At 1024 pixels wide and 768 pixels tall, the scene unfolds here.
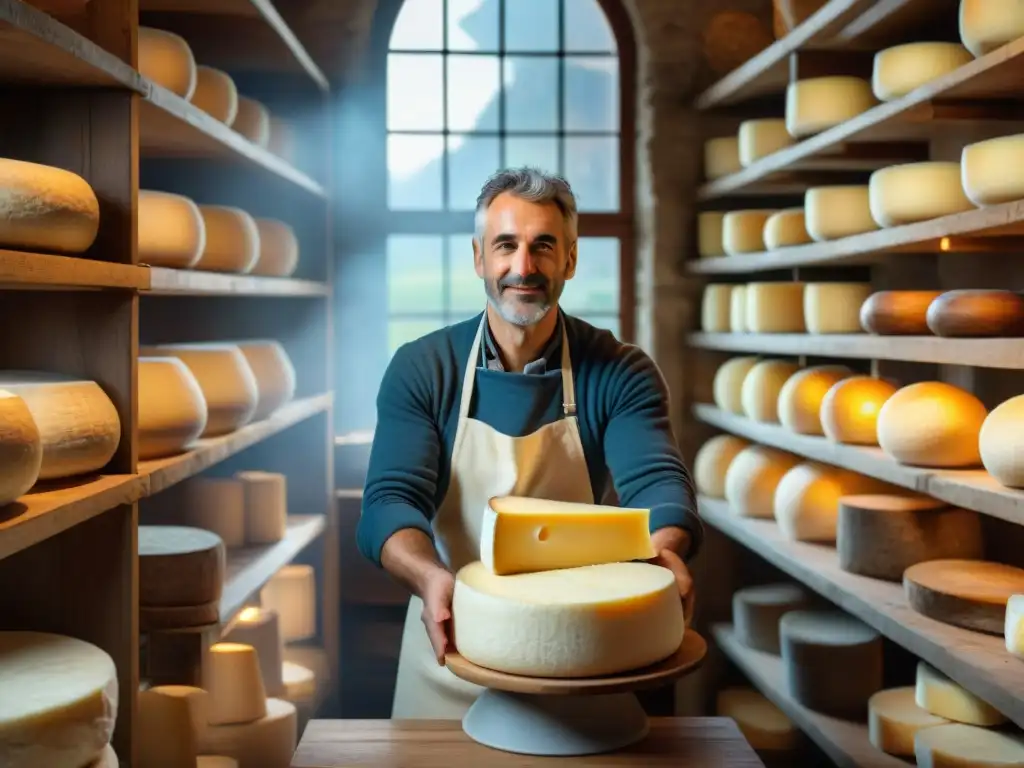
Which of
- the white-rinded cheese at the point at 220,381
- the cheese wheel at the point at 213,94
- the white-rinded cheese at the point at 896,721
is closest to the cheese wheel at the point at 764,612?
the white-rinded cheese at the point at 896,721

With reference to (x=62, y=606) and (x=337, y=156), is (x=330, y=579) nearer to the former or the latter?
(x=337, y=156)

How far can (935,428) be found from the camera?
266 cm

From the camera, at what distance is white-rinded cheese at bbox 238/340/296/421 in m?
3.36

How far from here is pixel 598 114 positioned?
4625mm

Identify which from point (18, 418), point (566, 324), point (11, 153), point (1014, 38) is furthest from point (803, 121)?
point (18, 418)

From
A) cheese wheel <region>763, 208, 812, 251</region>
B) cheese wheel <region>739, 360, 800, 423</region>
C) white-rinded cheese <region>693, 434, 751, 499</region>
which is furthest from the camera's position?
white-rinded cheese <region>693, 434, 751, 499</region>

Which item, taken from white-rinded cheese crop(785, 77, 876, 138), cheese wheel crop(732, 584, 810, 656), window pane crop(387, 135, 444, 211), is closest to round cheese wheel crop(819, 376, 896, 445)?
white-rinded cheese crop(785, 77, 876, 138)

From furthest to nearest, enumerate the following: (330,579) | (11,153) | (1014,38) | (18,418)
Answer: (330,579), (1014,38), (11,153), (18,418)

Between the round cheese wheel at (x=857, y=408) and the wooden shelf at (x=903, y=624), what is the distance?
1.10ft

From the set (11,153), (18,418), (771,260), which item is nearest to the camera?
(18,418)

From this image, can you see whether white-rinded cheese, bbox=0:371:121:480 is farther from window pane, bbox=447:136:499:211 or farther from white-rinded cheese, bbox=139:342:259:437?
window pane, bbox=447:136:499:211

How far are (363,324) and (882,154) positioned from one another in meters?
1.99

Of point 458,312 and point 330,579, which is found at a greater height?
point 458,312

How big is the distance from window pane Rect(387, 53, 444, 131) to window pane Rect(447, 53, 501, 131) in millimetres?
46
